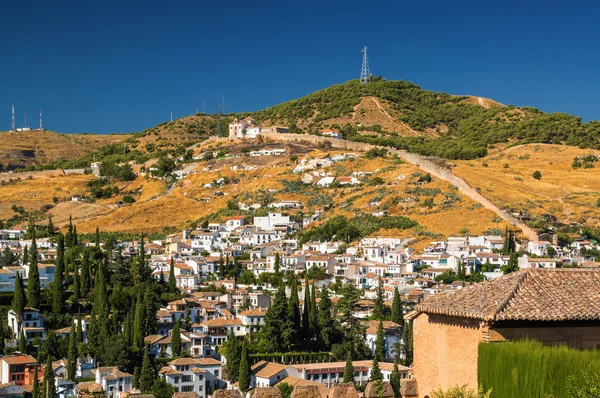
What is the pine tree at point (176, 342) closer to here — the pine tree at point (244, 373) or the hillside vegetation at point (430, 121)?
the pine tree at point (244, 373)

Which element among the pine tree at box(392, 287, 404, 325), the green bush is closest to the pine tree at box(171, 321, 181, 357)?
the pine tree at box(392, 287, 404, 325)

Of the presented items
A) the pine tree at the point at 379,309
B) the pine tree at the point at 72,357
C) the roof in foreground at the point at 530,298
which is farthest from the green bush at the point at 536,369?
the pine tree at the point at 379,309

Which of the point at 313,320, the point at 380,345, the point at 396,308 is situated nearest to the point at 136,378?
the point at 313,320

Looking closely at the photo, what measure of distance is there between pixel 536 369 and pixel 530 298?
1.01m

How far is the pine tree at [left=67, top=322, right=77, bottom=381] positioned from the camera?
40094 mm

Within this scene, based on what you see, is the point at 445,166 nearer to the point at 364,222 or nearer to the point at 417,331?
the point at 364,222

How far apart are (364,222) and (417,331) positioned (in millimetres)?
61466

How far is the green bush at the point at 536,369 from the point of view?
8.53 metres

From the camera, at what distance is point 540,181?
81.2m

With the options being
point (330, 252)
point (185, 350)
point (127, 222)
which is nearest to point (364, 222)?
point (330, 252)

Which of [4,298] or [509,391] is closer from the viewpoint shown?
[509,391]

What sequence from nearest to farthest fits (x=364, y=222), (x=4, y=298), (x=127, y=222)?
(x=4, y=298) → (x=364, y=222) → (x=127, y=222)

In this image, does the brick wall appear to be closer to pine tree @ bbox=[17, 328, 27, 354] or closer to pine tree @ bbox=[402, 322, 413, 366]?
pine tree @ bbox=[402, 322, 413, 366]

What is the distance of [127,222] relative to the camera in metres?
81.5
